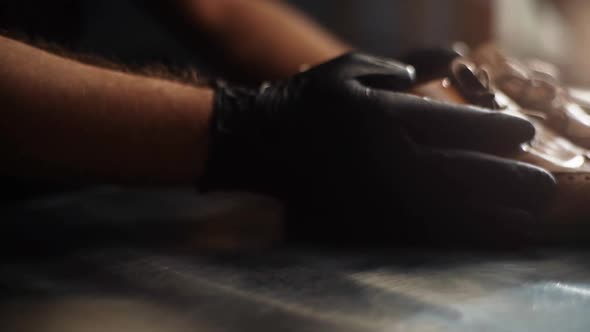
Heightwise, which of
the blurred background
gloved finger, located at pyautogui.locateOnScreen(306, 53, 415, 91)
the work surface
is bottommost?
the work surface

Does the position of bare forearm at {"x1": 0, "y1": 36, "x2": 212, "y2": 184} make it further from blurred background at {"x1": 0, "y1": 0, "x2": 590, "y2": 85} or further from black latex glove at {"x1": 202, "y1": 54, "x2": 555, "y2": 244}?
blurred background at {"x1": 0, "y1": 0, "x2": 590, "y2": 85}

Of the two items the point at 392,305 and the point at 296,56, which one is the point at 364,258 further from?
the point at 296,56

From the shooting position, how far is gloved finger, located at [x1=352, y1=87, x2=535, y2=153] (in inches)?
18.8

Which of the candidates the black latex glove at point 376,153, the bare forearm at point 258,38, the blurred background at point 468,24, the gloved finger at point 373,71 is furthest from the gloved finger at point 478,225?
the blurred background at point 468,24

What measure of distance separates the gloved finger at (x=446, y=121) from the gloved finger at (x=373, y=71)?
3 centimetres

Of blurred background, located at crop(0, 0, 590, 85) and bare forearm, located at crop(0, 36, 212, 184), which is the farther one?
blurred background, located at crop(0, 0, 590, 85)

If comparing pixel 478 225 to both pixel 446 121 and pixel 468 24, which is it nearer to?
pixel 446 121

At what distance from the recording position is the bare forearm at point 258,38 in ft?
2.98

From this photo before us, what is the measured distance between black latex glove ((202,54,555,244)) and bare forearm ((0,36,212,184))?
3 centimetres

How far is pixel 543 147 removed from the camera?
1.73 feet

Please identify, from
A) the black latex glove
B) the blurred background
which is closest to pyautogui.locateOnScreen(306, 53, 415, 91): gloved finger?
the black latex glove

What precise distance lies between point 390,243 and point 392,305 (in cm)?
14

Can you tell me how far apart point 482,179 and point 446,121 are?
0.17ft

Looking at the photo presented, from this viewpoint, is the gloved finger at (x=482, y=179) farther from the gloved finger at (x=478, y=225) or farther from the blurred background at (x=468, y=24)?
the blurred background at (x=468, y=24)
